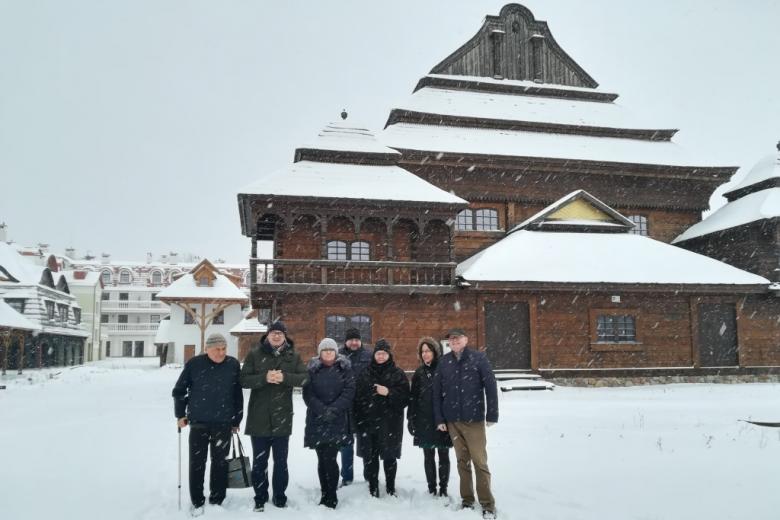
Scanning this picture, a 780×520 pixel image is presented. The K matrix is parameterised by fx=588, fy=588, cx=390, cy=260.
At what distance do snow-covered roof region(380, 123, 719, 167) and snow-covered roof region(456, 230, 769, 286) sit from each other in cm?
403

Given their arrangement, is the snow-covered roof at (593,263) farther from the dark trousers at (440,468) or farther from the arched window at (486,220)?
the dark trousers at (440,468)

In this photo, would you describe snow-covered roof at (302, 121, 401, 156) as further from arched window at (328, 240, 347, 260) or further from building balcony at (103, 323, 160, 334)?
building balcony at (103, 323, 160, 334)

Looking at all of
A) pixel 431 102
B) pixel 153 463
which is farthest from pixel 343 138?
pixel 153 463

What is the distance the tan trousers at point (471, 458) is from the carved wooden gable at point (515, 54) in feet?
69.8

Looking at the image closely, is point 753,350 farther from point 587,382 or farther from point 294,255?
point 294,255

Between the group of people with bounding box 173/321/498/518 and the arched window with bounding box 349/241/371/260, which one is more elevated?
the arched window with bounding box 349/241/371/260

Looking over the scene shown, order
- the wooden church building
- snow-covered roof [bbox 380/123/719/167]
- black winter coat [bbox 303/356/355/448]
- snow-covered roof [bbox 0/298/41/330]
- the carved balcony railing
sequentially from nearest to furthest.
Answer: black winter coat [bbox 303/356/355/448] < the carved balcony railing < the wooden church building < snow-covered roof [bbox 380/123/719/167] < snow-covered roof [bbox 0/298/41/330]

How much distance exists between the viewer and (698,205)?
2322 cm

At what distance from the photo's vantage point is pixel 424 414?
20.2ft

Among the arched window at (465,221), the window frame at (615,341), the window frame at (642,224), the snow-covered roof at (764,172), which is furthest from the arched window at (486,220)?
the snow-covered roof at (764,172)

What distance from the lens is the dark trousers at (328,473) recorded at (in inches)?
227

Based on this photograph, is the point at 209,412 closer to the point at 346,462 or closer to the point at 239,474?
the point at 239,474

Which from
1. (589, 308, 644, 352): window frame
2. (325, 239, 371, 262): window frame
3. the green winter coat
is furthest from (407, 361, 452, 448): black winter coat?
(589, 308, 644, 352): window frame

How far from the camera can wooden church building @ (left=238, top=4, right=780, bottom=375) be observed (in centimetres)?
1658
